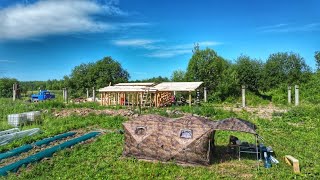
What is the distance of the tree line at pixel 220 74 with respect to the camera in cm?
3938

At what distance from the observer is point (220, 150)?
13.5 metres

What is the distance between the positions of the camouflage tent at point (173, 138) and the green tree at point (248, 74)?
1282 inches

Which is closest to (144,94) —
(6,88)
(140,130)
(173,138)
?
(140,130)

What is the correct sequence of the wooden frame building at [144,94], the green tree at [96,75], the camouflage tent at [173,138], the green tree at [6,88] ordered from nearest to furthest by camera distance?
the camouflage tent at [173,138]
the wooden frame building at [144,94]
the green tree at [6,88]
the green tree at [96,75]

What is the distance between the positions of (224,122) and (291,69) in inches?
1503

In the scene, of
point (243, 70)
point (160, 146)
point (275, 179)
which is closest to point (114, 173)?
point (160, 146)

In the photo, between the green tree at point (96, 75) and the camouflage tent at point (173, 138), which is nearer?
the camouflage tent at point (173, 138)

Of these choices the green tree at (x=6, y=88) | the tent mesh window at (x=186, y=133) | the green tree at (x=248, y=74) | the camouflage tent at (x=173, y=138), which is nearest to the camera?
the camouflage tent at (x=173, y=138)

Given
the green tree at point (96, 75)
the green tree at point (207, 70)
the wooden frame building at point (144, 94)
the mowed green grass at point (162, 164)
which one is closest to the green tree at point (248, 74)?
the green tree at point (207, 70)

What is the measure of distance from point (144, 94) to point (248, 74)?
17.4 metres

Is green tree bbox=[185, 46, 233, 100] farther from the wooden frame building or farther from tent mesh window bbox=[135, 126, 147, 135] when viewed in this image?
tent mesh window bbox=[135, 126, 147, 135]

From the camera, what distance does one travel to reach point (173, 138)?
11547mm

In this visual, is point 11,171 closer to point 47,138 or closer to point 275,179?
point 47,138

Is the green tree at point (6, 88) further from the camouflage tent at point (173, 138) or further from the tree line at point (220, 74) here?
the camouflage tent at point (173, 138)
